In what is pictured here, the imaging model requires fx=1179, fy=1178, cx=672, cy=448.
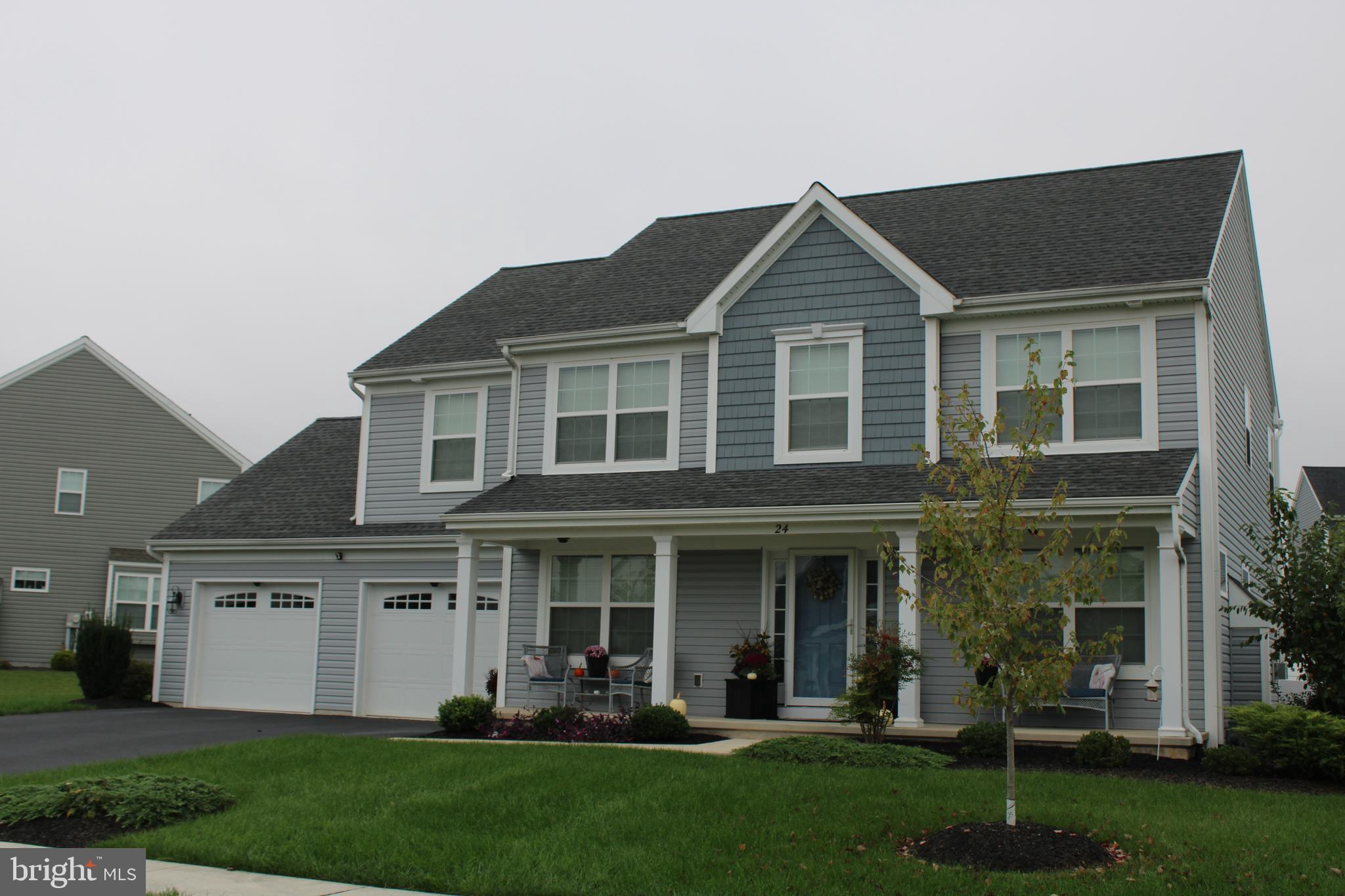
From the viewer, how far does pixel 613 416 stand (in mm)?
17047

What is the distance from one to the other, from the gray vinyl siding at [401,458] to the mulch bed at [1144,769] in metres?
8.88

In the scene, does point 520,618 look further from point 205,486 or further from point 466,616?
point 205,486

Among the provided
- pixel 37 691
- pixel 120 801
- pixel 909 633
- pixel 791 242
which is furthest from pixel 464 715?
pixel 37 691

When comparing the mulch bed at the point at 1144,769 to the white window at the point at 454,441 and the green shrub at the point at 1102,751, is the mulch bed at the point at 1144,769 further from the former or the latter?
the white window at the point at 454,441

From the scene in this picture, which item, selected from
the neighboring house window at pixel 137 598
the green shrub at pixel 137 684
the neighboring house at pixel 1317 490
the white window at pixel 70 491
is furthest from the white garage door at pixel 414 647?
the neighboring house at pixel 1317 490

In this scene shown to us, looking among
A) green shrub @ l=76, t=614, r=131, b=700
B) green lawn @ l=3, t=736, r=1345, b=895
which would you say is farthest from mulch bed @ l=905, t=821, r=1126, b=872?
green shrub @ l=76, t=614, r=131, b=700

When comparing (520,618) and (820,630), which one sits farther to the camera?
(520,618)

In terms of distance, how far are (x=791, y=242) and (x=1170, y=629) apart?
7.09 m

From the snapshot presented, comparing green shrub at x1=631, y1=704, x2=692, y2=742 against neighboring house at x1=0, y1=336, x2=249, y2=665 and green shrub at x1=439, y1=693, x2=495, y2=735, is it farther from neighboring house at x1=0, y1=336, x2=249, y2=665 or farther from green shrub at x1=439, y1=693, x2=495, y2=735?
neighboring house at x1=0, y1=336, x2=249, y2=665

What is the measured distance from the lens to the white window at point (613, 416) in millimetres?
16766

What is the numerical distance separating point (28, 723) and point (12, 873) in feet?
37.5

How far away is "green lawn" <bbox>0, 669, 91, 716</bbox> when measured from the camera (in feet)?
63.4

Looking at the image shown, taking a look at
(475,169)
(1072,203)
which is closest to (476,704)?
(1072,203)

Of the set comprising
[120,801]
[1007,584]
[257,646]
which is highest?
[1007,584]
